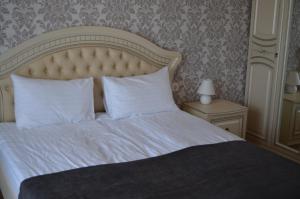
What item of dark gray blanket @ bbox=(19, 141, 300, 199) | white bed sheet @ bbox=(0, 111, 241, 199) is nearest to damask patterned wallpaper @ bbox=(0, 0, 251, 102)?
white bed sheet @ bbox=(0, 111, 241, 199)

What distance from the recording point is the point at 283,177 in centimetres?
182

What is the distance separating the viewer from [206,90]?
343 cm

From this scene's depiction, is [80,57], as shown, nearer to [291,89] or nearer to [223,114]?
[223,114]

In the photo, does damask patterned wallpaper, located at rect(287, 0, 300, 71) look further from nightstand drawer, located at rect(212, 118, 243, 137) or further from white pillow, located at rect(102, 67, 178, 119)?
white pillow, located at rect(102, 67, 178, 119)

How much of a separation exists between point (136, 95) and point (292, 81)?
1.54 metres

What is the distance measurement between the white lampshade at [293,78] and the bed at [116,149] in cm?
107

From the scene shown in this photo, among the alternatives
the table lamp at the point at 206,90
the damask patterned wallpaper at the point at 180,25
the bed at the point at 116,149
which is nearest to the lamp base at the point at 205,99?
the table lamp at the point at 206,90

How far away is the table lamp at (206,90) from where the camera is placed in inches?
135

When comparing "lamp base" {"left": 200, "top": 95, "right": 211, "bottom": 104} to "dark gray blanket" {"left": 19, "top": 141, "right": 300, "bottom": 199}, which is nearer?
"dark gray blanket" {"left": 19, "top": 141, "right": 300, "bottom": 199}

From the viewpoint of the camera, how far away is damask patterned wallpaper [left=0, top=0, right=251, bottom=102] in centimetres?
270

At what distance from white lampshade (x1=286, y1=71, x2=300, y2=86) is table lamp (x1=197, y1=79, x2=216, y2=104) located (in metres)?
0.73

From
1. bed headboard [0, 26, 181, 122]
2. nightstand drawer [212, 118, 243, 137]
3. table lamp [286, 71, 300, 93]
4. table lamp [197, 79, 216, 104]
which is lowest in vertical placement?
nightstand drawer [212, 118, 243, 137]

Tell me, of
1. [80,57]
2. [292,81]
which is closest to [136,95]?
[80,57]

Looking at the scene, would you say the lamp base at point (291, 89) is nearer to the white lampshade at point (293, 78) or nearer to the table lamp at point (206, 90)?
the white lampshade at point (293, 78)
